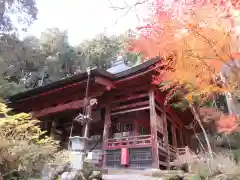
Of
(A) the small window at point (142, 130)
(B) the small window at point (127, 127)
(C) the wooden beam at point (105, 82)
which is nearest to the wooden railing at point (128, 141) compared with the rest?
(B) the small window at point (127, 127)

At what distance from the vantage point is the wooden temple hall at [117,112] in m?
9.77

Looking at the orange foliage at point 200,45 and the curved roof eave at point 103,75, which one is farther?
the curved roof eave at point 103,75

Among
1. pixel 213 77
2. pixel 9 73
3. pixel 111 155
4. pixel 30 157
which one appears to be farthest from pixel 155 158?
pixel 9 73

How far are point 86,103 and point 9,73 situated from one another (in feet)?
44.1

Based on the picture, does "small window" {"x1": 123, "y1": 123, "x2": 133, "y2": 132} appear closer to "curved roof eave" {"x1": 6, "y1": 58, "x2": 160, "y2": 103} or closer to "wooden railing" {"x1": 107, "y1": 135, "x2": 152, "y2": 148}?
"wooden railing" {"x1": 107, "y1": 135, "x2": 152, "y2": 148}

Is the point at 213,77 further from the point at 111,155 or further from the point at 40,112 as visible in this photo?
the point at 40,112

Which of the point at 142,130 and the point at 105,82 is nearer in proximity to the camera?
the point at 105,82

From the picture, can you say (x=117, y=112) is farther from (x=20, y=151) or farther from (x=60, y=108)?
(x=20, y=151)

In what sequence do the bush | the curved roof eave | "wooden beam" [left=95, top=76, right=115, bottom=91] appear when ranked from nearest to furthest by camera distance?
the bush < the curved roof eave < "wooden beam" [left=95, top=76, right=115, bottom=91]

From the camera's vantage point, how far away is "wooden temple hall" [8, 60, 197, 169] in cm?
977

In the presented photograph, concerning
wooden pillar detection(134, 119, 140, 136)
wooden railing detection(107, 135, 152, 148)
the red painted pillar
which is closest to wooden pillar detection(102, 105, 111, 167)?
wooden railing detection(107, 135, 152, 148)

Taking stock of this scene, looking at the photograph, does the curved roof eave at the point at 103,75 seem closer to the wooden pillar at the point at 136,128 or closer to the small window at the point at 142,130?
the wooden pillar at the point at 136,128

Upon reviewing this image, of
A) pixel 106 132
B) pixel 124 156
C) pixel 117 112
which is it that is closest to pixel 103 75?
pixel 117 112

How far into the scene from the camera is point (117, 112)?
11.2 metres
